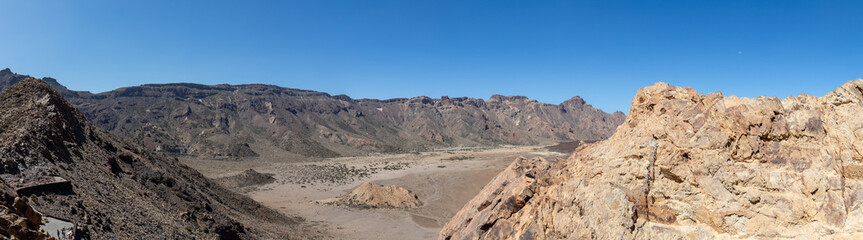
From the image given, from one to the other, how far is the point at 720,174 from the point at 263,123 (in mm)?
132137

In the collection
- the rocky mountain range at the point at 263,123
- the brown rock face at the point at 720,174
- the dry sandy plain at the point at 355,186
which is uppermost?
the rocky mountain range at the point at 263,123

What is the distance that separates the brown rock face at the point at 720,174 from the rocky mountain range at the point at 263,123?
93874mm

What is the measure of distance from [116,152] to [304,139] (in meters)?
94.5

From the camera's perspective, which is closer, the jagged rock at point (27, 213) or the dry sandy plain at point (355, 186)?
the jagged rock at point (27, 213)

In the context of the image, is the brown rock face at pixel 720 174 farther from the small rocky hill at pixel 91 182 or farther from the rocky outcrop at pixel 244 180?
the rocky outcrop at pixel 244 180

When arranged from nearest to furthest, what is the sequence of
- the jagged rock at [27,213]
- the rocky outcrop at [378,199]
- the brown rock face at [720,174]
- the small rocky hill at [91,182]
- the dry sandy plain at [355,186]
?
the brown rock face at [720,174], the jagged rock at [27,213], the small rocky hill at [91,182], the dry sandy plain at [355,186], the rocky outcrop at [378,199]

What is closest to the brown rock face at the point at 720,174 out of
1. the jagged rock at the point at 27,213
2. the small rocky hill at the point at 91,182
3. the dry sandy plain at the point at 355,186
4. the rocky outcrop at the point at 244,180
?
the jagged rock at the point at 27,213

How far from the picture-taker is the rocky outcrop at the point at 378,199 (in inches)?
1512

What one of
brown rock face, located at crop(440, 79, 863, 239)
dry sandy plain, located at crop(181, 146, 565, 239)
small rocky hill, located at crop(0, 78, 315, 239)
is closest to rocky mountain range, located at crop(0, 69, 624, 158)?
dry sandy plain, located at crop(181, 146, 565, 239)

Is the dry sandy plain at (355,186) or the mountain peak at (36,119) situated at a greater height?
the mountain peak at (36,119)

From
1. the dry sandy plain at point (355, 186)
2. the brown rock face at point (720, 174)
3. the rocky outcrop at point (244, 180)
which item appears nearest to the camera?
the brown rock face at point (720, 174)

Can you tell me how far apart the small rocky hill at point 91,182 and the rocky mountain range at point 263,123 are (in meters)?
73.3

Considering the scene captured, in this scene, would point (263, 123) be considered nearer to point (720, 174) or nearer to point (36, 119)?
point (36, 119)

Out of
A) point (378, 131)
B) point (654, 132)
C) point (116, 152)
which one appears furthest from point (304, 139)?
point (654, 132)
